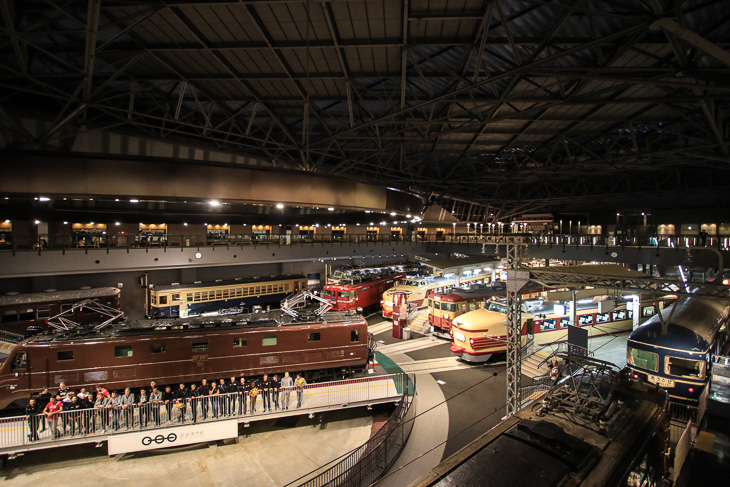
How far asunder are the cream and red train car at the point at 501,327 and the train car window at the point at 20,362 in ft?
60.5

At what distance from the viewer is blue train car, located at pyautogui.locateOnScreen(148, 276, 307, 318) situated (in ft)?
75.3

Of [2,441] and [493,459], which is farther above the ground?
[493,459]

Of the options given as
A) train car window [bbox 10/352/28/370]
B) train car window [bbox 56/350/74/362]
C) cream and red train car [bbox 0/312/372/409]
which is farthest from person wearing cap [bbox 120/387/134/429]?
train car window [bbox 10/352/28/370]

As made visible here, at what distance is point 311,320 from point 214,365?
14.1 ft

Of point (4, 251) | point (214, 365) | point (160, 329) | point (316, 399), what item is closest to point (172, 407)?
point (214, 365)

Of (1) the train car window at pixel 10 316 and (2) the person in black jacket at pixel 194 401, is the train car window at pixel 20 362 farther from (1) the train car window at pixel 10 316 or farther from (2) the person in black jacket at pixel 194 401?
(1) the train car window at pixel 10 316

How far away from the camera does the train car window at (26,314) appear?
1733cm

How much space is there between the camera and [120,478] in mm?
10094

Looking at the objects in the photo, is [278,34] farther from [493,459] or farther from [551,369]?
[551,369]

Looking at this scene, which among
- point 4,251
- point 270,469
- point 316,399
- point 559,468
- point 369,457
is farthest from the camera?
point 4,251

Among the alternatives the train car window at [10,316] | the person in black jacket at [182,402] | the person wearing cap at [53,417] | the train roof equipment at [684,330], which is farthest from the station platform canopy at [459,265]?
the train car window at [10,316]

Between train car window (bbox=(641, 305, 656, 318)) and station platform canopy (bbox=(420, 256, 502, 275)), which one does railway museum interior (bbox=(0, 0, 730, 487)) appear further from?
station platform canopy (bbox=(420, 256, 502, 275))

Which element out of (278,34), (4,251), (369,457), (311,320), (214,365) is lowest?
(369,457)

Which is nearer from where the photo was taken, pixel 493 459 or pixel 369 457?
pixel 493 459
